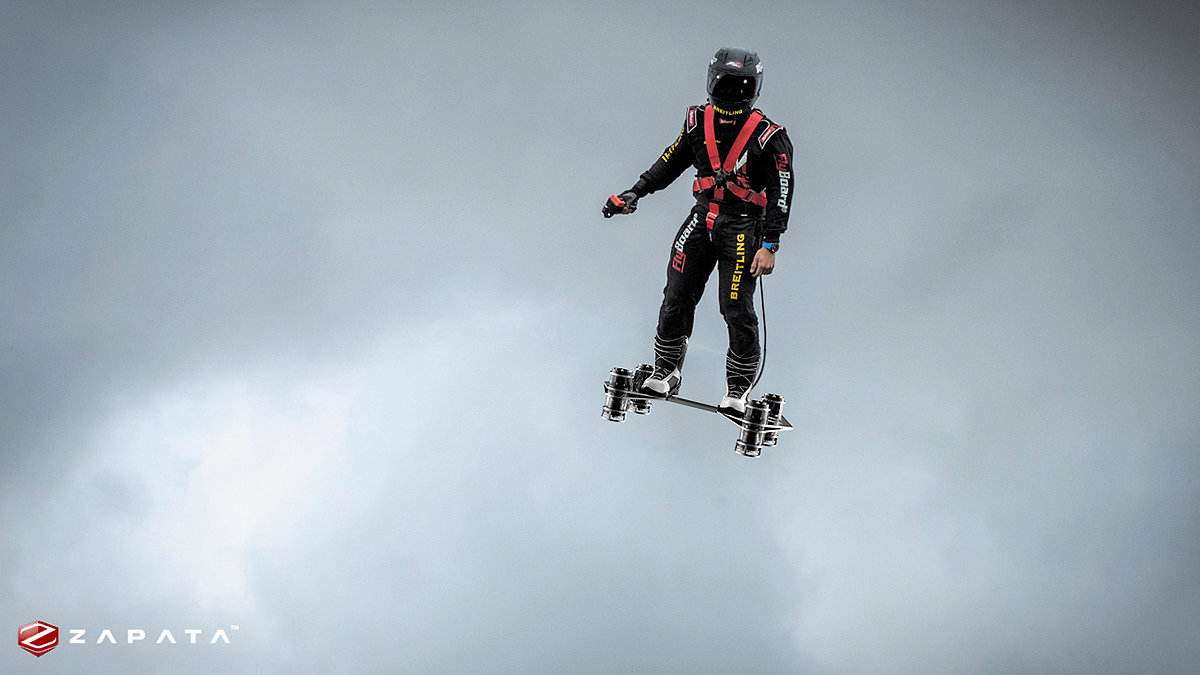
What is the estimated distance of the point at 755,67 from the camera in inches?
259

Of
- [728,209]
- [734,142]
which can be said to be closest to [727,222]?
[728,209]

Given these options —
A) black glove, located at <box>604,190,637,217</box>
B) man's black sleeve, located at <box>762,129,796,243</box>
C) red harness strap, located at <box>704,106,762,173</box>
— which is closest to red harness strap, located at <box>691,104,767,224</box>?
red harness strap, located at <box>704,106,762,173</box>

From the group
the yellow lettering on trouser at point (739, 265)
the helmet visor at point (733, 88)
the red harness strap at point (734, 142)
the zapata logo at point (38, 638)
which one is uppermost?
the helmet visor at point (733, 88)

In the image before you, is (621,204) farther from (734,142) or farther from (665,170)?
(734,142)

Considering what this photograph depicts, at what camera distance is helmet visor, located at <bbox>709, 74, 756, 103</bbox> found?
655 centimetres

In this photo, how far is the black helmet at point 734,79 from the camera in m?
6.54

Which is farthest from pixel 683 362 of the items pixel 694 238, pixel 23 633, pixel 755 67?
pixel 23 633

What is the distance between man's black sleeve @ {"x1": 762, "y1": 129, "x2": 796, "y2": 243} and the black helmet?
31cm

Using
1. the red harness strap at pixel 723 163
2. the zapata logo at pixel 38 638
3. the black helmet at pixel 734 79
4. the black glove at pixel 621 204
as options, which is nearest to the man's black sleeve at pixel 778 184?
the red harness strap at pixel 723 163

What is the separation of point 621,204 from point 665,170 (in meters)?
0.39

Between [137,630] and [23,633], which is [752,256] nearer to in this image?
[137,630]

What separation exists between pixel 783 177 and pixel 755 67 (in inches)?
27.7

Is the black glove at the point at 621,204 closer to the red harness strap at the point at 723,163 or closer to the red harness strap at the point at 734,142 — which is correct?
the red harness strap at the point at 723,163

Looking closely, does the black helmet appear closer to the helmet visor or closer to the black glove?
the helmet visor
